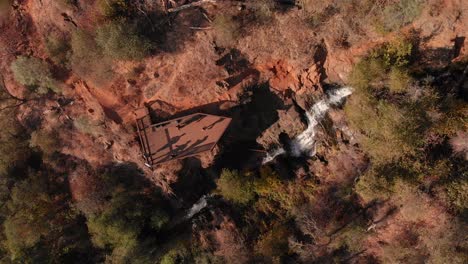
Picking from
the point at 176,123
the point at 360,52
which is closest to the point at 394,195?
the point at 360,52

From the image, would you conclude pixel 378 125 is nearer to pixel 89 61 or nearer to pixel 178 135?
pixel 178 135

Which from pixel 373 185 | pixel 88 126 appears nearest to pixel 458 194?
pixel 373 185

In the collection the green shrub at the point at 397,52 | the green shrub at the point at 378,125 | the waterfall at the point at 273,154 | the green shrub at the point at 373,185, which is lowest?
the waterfall at the point at 273,154

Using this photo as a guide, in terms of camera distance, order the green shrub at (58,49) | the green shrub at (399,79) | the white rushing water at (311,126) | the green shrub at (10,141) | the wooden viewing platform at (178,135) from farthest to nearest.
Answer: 1. the green shrub at (10,141)
2. the white rushing water at (311,126)
3. the wooden viewing platform at (178,135)
4. the green shrub at (58,49)
5. the green shrub at (399,79)

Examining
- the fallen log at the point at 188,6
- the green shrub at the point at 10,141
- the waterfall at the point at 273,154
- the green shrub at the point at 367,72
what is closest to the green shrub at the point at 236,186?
the waterfall at the point at 273,154

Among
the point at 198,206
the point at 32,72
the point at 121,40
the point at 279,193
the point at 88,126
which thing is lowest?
the point at 198,206

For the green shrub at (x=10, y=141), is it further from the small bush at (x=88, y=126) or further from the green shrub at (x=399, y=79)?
the green shrub at (x=399, y=79)
